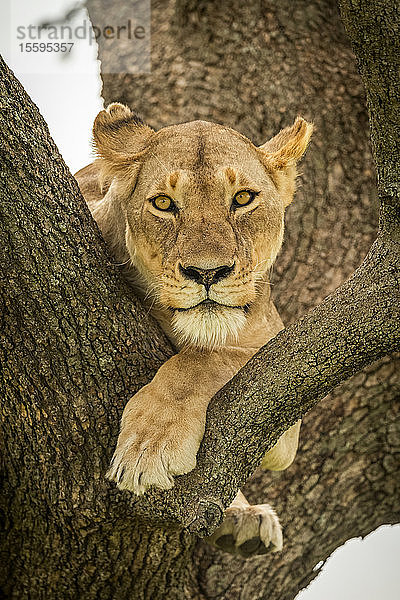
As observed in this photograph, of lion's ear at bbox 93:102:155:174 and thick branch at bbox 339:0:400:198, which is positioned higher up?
thick branch at bbox 339:0:400:198

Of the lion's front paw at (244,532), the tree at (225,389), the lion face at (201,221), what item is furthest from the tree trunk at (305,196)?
the lion face at (201,221)

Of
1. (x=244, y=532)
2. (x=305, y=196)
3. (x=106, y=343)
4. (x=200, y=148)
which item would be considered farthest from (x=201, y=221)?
(x=305, y=196)

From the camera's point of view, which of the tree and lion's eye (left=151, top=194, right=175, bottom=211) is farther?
lion's eye (left=151, top=194, right=175, bottom=211)

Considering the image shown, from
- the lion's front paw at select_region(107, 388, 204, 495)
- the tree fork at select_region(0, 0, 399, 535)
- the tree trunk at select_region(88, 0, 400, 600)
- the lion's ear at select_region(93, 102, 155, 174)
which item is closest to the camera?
the tree fork at select_region(0, 0, 399, 535)

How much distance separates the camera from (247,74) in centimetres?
331

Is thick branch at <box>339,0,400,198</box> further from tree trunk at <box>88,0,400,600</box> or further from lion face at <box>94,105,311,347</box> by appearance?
tree trunk at <box>88,0,400,600</box>

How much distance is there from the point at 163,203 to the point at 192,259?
25cm

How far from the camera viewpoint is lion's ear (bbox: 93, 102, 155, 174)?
2.38m

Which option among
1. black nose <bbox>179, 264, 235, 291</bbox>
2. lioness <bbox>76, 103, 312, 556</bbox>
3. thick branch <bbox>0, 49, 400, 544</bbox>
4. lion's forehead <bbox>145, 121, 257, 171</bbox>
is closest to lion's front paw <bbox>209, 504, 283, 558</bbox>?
lioness <bbox>76, 103, 312, 556</bbox>

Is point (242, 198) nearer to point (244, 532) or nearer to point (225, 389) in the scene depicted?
point (225, 389)

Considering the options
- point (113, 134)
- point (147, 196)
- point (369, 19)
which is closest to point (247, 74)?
point (113, 134)

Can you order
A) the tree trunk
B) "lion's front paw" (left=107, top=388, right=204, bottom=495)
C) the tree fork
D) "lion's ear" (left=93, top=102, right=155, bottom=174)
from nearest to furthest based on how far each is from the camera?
the tree fork, "lion's front paw" (left=107, top=388, right=204, bottom=495), "lion's ear" (left=93, top=102, right=155, bottom=174), the tree trunk

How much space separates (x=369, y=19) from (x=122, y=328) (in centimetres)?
101

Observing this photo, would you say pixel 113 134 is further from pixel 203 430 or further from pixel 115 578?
pixel 115 578
